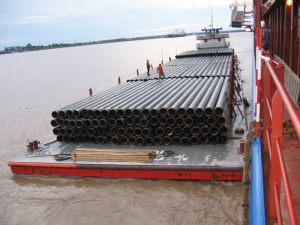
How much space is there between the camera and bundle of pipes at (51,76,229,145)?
11.7 m

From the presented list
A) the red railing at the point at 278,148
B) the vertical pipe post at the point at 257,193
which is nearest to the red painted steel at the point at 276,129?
the red railing at the point at 278,148

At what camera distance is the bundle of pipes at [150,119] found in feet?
38.2

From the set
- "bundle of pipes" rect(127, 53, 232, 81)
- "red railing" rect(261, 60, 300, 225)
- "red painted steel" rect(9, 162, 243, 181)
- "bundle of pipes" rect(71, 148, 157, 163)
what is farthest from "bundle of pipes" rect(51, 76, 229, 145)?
"red railing" rect(261, 60, 300, 225)

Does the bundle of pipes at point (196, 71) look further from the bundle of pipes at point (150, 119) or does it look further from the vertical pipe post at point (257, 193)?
the vertical pipe post at point (257, 193)

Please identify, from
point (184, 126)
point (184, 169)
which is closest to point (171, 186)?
point (184, 169)

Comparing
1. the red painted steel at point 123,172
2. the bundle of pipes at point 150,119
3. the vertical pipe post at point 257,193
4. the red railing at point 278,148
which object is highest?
the red railing at point 278,148

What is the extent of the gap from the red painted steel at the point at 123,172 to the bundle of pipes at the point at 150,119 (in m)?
1.55

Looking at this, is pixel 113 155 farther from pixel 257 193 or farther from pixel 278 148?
pixel 278 148

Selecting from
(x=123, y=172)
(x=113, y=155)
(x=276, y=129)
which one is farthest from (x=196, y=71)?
(x=276, y=129)

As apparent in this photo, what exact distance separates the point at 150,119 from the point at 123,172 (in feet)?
7.03

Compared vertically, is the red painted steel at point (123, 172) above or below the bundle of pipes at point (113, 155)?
below

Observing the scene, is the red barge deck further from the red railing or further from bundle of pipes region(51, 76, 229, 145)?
the red railing

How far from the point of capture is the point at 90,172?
38.0 feet

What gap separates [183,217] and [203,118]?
3761 mm
